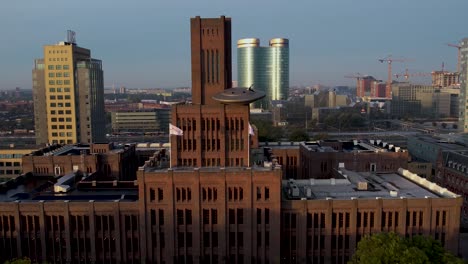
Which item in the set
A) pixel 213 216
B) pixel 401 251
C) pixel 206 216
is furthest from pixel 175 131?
pixel 401 251

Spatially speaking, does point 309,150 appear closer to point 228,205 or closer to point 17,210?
point 228,205

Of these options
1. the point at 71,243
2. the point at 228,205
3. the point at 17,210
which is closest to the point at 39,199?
the point at 17,210

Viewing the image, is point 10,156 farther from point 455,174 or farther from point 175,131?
point 455,174

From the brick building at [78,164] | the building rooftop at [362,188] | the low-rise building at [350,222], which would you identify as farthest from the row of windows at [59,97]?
the low-rise building at [350,222]

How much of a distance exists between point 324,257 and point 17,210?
137 ft

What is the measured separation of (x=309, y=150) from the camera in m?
88.4

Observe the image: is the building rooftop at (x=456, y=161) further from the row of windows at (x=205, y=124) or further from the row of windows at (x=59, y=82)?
the row of windows at (x=59, y=82)

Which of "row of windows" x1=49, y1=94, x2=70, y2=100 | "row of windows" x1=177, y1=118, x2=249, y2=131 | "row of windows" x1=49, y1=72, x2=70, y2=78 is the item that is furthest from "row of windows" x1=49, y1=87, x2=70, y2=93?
"row of windows" x1=177, y1=118, x2=249, y2=131

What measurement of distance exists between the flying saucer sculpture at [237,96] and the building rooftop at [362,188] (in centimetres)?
1506

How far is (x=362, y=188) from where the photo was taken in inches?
2672

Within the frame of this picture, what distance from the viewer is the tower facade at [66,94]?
477 feet

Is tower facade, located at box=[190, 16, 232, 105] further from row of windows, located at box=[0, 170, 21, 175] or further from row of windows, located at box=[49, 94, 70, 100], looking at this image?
row of windows, located at box=[49, 94, 70, 100]

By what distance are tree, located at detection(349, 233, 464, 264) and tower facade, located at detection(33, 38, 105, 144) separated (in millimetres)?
124670

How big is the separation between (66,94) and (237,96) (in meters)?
104
